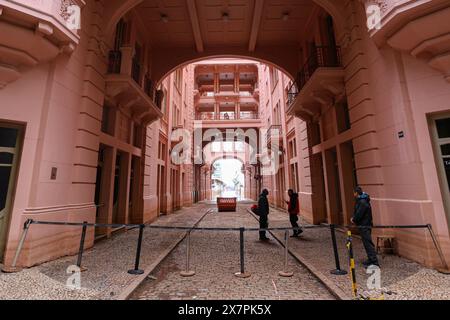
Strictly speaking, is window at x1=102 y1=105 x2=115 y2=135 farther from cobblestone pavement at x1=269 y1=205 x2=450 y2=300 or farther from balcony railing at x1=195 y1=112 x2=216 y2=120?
balcony railing at x1=195 y1=112 x2=216 y2=120

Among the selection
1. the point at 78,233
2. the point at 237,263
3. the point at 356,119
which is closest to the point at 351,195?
the point at 356,119

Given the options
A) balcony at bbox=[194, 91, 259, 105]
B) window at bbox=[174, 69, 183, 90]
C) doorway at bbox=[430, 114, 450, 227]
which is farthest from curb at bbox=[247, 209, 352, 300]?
balcony at bbox=[194, 91, 259, 105]

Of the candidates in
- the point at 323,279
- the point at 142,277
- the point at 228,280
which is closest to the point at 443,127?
the point at 323,279

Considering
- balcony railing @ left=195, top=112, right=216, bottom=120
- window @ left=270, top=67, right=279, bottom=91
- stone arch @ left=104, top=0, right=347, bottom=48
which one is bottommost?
stone arch @ left=104, top=0, right=347, bottom=48

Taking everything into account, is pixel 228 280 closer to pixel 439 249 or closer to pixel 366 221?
pixel 366 221

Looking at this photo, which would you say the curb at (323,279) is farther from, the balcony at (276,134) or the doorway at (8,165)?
the balcony at (276,134)

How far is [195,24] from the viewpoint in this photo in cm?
1005

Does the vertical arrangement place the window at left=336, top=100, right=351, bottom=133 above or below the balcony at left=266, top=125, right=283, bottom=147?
below

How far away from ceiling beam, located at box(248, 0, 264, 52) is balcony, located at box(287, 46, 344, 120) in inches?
109

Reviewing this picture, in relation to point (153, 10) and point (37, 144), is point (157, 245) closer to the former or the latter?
point (37, 144)

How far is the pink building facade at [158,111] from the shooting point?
198 inches

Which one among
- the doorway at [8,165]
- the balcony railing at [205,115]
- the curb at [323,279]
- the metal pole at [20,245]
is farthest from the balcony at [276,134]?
the balcony railing at [205,115]

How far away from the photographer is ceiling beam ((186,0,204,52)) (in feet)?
30.1

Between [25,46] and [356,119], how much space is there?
28.4ft
